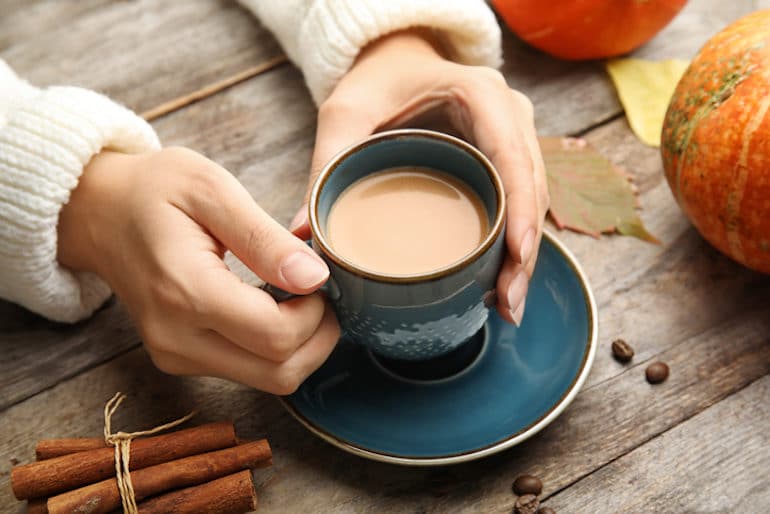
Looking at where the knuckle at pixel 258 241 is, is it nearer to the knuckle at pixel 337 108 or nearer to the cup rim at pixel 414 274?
the cup rim at pixel 414 274

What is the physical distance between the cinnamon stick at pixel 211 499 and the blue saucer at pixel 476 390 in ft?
0.35

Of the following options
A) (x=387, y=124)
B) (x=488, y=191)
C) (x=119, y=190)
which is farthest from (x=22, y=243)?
(x=488, y=191)

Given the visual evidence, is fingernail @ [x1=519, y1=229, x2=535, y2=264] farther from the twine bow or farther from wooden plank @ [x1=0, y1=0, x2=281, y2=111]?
wooden plank @ [x1=0, y1=0, x2=281, y2=111]

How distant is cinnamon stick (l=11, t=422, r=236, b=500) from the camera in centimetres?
96

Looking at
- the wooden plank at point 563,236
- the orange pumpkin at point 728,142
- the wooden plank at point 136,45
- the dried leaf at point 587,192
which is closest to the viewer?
the orange pumpkin at point 728,142

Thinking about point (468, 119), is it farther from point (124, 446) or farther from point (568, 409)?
point (124, 446)

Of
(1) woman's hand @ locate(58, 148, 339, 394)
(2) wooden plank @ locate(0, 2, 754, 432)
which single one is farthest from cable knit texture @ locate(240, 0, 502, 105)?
(1) woman's hand @ locate(58, 148, 339, 394)

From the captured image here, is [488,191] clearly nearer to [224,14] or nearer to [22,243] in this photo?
[22,243]

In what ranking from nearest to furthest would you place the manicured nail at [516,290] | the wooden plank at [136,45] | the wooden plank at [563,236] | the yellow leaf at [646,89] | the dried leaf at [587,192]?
the manicured nail at [516,290]
the wooden plank at [563,236]
the dried leaf at [587,192]
the yellow leaf at [646,89]
the wooden plank at [136,45]

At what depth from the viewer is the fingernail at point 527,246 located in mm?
927

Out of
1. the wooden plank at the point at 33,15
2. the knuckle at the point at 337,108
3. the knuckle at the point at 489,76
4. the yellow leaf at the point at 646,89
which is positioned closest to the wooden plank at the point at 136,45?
the wooden plank at the point at 33,15

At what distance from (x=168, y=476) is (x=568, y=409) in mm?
534

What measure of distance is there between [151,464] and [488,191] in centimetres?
54

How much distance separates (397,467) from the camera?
1053 mm
